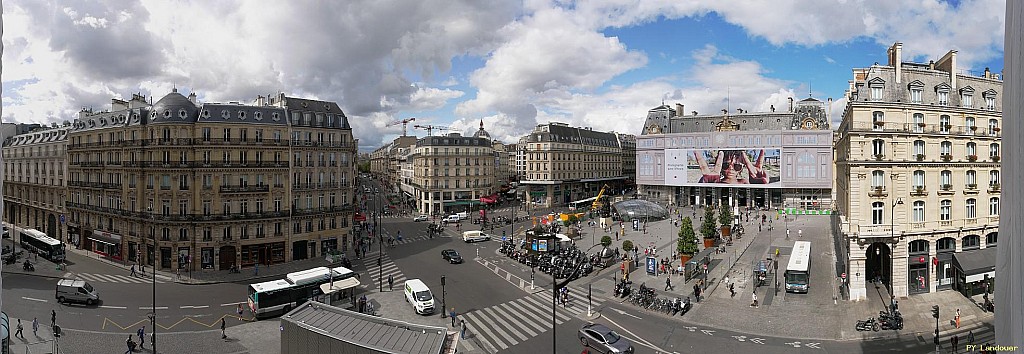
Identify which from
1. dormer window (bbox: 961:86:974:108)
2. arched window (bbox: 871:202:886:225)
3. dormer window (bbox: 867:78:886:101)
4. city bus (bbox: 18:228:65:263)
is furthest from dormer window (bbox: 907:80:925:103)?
city bus (bbox: 18:228:65:263)

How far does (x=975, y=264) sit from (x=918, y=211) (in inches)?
185

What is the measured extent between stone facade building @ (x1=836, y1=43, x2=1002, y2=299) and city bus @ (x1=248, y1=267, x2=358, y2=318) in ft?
112

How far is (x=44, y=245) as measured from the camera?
46.1m

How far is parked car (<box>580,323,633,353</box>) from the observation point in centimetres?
2305

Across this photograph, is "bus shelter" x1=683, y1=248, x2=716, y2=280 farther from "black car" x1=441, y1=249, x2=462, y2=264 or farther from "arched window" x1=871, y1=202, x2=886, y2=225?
"black car" x1=441, y1=249, x2=462, y2=264

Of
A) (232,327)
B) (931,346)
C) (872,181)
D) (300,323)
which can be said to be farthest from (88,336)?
(872,181)

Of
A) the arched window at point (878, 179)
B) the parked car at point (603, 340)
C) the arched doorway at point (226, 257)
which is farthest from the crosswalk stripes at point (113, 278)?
the arched window at point (878, 179)

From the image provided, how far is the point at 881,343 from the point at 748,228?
121 ft

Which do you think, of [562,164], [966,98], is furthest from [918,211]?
[562,164]

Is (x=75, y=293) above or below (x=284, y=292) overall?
below

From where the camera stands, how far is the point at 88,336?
26.5 meters

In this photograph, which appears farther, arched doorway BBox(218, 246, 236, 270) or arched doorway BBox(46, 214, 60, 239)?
arched doorway BBox(46, 214, 60, 239)

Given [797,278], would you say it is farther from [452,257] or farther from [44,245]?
[44,245]

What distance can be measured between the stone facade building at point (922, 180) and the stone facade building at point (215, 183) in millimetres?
42808
